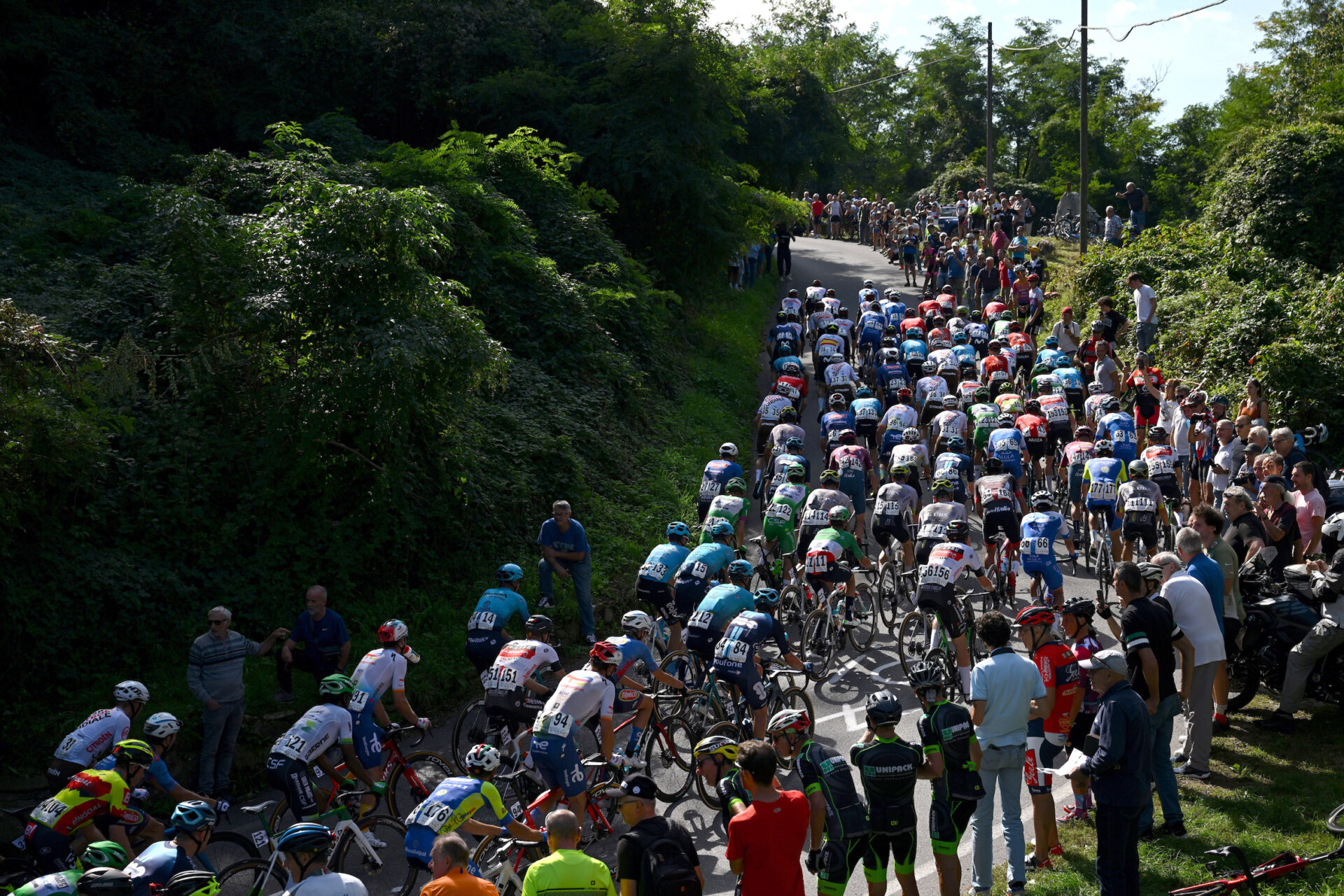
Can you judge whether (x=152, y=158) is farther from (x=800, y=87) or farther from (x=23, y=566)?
(x=800, y=87)

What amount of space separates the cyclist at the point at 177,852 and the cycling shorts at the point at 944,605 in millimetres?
7044

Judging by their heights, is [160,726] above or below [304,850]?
below

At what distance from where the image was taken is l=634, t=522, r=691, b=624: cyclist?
39.1ft

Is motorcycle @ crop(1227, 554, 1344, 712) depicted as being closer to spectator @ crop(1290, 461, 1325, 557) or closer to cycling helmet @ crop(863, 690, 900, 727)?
spectator @ crop(1290, 461, 1325, 557)

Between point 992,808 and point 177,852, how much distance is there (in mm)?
5695

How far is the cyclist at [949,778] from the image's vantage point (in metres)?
7.42

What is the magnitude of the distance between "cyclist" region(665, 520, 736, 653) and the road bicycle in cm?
391

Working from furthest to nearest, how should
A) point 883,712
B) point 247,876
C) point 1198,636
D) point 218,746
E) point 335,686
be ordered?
point 218,746
point 335,686
point 1198,636
point 247,876
point 883,712

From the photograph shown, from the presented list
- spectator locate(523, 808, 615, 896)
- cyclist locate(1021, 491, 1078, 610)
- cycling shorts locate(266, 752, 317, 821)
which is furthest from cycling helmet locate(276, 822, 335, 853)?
cyclist locate(1021, 491, 1078, 610)

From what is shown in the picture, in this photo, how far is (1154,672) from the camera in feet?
26.5

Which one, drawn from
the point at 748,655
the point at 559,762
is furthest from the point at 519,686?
the point at 748,655

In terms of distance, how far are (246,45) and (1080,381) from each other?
62.9ft

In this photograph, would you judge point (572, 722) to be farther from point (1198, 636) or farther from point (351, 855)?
point (1198, 636)

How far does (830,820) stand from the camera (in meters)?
7.10
